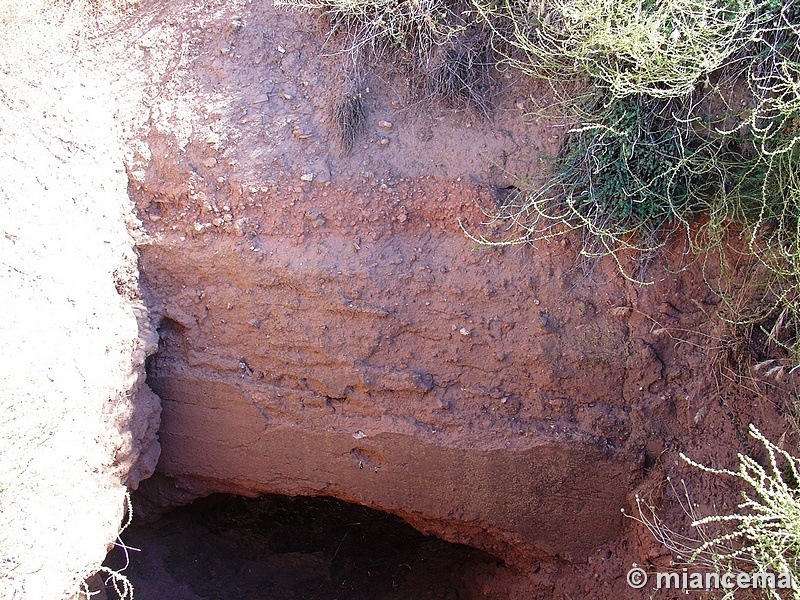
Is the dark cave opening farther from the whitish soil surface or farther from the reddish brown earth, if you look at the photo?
the whitish soil surface

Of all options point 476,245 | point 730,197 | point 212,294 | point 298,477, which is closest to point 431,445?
point 298,477

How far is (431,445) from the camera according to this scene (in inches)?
140

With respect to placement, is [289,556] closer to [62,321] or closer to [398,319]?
[398,319]

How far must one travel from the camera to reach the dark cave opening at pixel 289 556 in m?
4.29

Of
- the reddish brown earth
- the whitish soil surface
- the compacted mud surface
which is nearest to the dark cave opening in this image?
the compacted mud surface

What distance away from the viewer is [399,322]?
11.5ft

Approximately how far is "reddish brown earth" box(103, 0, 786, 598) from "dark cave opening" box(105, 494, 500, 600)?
31.8 inches

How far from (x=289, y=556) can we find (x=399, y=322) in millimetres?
2166

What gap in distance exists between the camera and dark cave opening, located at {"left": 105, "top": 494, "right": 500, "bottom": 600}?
4293mm

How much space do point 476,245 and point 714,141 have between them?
44.6 inches

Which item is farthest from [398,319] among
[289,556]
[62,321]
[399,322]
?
[289,556]

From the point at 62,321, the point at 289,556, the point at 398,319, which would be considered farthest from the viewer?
the point at 289,556

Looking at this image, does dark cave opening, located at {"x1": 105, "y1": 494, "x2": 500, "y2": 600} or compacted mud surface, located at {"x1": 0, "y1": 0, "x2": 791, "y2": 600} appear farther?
dark cave opening, located at {"x1": 105, "y1": 494, "x2": 500, "y2": 600}

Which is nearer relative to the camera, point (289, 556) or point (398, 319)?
point (398, 319)
